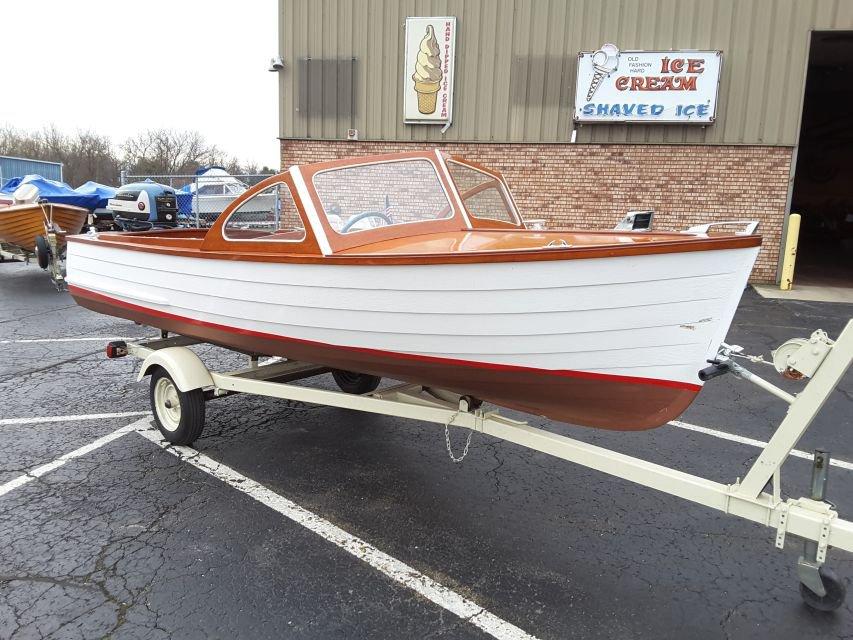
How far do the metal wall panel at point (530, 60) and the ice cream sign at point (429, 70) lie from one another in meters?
0.18

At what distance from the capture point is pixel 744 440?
185 inches

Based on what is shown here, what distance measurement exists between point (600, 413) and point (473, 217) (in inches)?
66.4

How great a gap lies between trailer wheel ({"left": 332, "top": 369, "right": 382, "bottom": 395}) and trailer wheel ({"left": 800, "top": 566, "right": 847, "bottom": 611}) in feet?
11.3

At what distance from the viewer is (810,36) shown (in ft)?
36.4

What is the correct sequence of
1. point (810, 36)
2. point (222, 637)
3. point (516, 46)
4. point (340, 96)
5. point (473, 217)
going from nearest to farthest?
point (222, 637) → point (473, 217) → point (810, 36) → point (516, 46) → point (340, 96)

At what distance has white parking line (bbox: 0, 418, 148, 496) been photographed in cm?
380

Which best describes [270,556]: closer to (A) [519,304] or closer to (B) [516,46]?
(A) [519,304]

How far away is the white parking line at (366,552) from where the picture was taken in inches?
104

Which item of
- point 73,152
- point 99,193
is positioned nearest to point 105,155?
point 73,152

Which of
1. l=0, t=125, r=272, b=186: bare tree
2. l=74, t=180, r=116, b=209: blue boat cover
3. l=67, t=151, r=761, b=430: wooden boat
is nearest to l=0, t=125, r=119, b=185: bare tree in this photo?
l=0, t=125, r=272, b=186: bare tree

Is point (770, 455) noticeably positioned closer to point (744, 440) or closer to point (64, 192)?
point (744, 440)

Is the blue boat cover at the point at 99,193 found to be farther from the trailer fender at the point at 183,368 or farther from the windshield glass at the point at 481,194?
the windshield glass at the point at 481,194

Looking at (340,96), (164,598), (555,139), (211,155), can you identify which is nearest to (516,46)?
(555,139)

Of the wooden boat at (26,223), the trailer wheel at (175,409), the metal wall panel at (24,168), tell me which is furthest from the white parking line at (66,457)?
the metal wall panel at (24,168)
